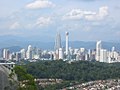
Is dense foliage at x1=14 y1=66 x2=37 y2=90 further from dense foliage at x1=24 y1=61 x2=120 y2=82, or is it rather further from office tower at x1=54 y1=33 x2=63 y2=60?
office tower at x1=54 y1=33 x2=63 y2=60

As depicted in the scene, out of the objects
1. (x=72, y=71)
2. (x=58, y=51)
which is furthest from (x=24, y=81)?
(x=58, y=51)

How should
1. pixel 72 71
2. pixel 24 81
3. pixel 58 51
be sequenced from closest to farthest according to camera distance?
pixel 24 81
pixel 72 71
pixel 58 51

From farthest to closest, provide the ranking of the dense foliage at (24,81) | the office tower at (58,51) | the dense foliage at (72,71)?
the office tower at (58,51) < the dense foliage at (72,71) < the dense foliage at (24,81)

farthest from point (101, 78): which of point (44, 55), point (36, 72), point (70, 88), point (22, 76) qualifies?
point (44, 55)

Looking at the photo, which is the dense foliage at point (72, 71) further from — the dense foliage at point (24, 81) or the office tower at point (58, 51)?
the office tower at point (58, 51)

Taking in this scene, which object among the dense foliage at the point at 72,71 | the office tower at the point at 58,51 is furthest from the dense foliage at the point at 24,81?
the office tower at the point at 58,51

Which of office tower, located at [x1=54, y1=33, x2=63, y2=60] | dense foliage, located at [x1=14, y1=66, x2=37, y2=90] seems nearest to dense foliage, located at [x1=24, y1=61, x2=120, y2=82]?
dense foliage, located at [x1=14, y1=66, x2=37, y2=90]

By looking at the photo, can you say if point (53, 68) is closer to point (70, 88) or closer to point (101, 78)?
point (101, 78)

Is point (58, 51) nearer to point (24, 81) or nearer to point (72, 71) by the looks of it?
point (72, 71)

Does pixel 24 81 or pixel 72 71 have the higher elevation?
pixel 24 81
